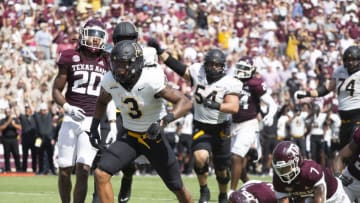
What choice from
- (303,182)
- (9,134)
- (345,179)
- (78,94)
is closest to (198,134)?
(78,94)

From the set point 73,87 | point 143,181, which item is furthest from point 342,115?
point 143,181

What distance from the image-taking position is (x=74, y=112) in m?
9.77

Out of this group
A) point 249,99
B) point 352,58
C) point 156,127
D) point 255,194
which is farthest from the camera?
point 249,99

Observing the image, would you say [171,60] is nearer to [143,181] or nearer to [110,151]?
[110,151]

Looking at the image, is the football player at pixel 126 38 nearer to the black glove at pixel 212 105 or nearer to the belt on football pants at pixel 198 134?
the black glove at pixel 212 105

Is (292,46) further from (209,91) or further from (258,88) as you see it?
(209,91)

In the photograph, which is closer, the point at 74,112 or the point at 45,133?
the point at 74,112

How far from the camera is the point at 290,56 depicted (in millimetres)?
26062

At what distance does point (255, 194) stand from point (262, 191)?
0.28ft

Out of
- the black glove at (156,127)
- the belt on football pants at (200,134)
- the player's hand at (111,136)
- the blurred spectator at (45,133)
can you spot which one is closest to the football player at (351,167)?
the black glove at (156,127)

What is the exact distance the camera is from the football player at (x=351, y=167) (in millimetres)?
9289

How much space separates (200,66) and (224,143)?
1.03m

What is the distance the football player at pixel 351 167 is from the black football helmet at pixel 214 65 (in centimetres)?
268

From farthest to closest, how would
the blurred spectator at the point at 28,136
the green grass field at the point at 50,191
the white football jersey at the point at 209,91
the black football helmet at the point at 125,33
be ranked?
the blurred spectator at the point at 28,136, the green grass field at the point at 50,191, the white football jersey at the point at 209,91, the black football helmet at the point at 125,33
